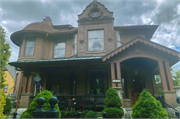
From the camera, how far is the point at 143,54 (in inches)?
325

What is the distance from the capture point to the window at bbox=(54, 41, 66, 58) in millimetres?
13030

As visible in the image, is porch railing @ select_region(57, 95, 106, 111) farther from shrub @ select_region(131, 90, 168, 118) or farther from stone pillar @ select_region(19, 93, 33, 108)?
shrub @ select_region(131, 90, 168, 118)

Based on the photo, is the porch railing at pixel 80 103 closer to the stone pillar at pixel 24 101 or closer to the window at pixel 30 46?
the stone pillar at pixel 24 101

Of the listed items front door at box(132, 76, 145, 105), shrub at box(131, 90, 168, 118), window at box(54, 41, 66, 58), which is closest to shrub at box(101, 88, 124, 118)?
shrub at box(131, 90, 168, 118)

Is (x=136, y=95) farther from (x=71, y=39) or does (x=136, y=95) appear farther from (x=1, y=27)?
(x=1, y=27)

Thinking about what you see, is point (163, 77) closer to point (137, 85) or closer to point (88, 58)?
point (137, 85)

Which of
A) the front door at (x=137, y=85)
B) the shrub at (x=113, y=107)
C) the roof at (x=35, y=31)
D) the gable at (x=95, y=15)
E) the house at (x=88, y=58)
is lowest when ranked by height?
the shrub at (x=113, y=107)


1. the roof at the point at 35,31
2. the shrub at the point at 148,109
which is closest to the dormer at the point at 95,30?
the roof at the point at 35,31

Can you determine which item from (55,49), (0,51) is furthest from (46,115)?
(55,49)

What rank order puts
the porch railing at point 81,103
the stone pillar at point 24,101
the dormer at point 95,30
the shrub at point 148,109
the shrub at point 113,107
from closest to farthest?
the shrub at point 148,109 < the shrub at point 113,107 < the porch railing at point 81,103 < the stone pillar at point 24,101 < the dormer at point 95,30

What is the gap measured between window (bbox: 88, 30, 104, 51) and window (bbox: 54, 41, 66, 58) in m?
2.80

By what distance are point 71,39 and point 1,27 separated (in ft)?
22.2

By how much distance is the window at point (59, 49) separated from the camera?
42.8ft

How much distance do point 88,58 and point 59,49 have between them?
4.94 metres
